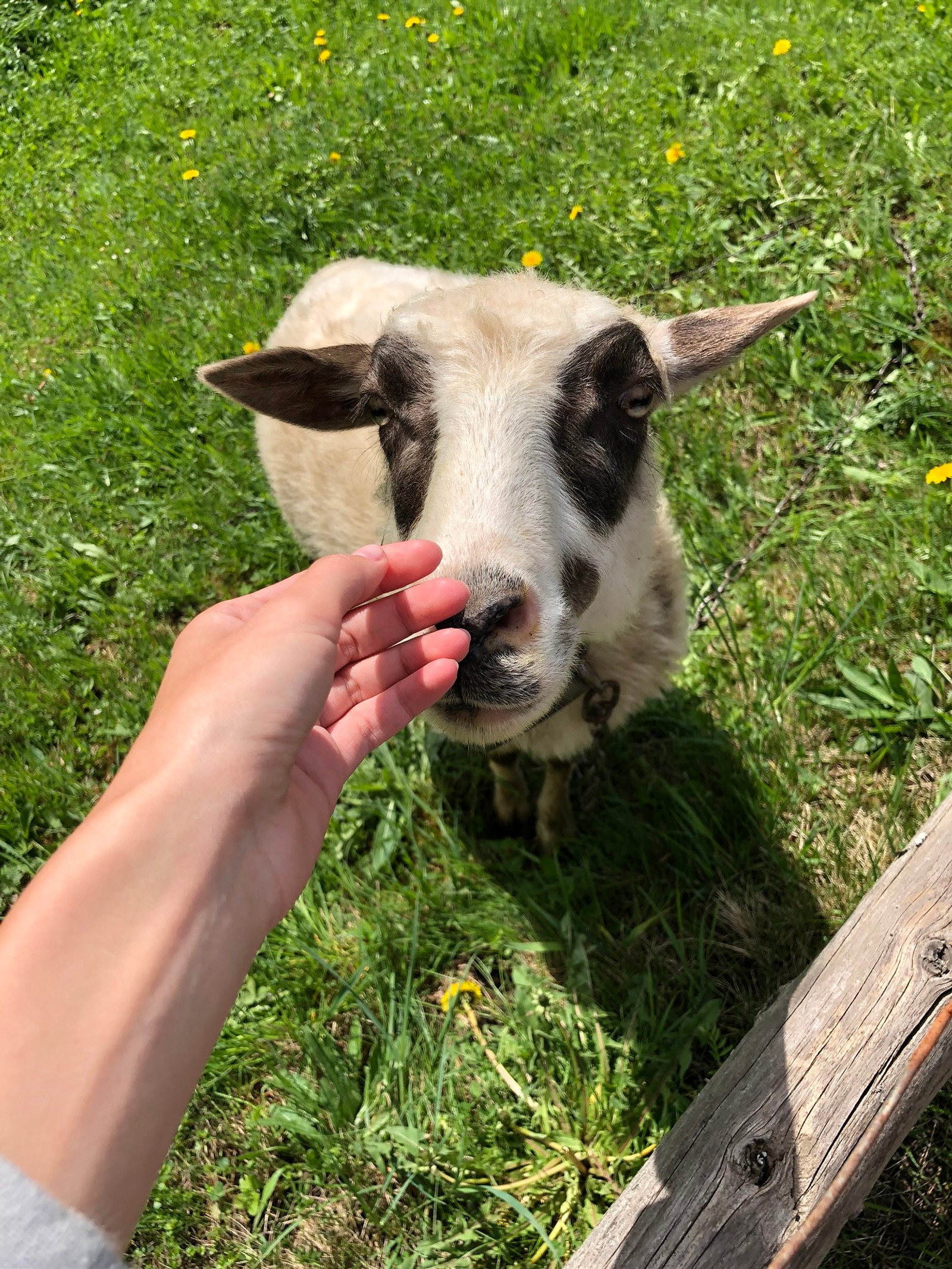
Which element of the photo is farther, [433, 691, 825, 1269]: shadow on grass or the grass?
[433, 691, 825, 1269]: shadow on grass

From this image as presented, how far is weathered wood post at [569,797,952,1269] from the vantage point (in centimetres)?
162

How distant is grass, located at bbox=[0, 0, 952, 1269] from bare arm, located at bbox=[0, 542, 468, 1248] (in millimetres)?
1387

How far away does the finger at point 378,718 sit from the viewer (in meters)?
1.95

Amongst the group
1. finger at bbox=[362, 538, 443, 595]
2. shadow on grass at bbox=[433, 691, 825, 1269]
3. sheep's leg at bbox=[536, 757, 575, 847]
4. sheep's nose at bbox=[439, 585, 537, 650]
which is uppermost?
finger at bbox=[362, 538, 443, 595]

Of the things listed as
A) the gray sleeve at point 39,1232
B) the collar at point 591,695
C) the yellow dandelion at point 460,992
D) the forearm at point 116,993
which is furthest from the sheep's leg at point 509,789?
the gray sleeve at point 39,1232

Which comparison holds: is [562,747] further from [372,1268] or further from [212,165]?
[212,165]

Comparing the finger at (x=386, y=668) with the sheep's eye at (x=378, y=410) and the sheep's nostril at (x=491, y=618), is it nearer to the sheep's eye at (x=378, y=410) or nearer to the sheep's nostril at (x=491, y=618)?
the sheep's nostril at (x=491, y=618)

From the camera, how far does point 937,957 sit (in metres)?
1.87

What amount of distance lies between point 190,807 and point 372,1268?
78.1 inches

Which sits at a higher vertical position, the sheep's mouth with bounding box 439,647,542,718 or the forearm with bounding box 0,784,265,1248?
the forearm with bounding box 0,784,265,1248

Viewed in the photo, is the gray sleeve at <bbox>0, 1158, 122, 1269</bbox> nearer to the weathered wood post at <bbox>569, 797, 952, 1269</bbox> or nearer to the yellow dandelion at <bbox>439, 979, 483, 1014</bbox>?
the weathered wood post at <bbox>569, 797, 952, 1269</bbox>

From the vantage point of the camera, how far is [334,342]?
4062 mm

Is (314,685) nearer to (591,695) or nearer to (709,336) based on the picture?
(591,695)

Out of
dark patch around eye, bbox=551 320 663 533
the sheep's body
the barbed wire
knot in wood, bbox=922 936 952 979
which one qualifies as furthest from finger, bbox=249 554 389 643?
the barbed wire
